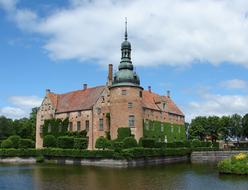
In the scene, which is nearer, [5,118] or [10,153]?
[10,153]

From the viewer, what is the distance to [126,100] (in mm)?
46312

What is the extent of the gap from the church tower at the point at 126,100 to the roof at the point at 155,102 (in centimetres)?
710

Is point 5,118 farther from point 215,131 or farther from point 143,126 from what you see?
point 215,131

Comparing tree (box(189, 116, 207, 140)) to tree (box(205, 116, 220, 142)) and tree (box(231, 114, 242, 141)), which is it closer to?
tree (box(205, 116, 220, 142))

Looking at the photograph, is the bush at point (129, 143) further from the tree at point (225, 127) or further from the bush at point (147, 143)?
the tree at point (225, 127)

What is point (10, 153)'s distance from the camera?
45.4m

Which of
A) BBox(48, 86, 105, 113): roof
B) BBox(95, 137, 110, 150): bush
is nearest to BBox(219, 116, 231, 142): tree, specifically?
BBox(48, 86, 105, 113): roof

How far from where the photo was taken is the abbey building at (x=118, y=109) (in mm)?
46469

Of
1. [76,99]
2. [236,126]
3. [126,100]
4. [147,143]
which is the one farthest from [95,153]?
[236,126]

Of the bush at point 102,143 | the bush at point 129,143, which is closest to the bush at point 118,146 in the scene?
the bush at point 129,143

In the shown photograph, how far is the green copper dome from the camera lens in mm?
46562

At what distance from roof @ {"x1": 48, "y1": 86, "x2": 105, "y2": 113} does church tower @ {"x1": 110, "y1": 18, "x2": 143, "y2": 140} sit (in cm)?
468

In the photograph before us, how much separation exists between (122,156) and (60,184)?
1670 centimetres

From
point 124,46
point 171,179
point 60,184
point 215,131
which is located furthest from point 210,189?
point 215,131
